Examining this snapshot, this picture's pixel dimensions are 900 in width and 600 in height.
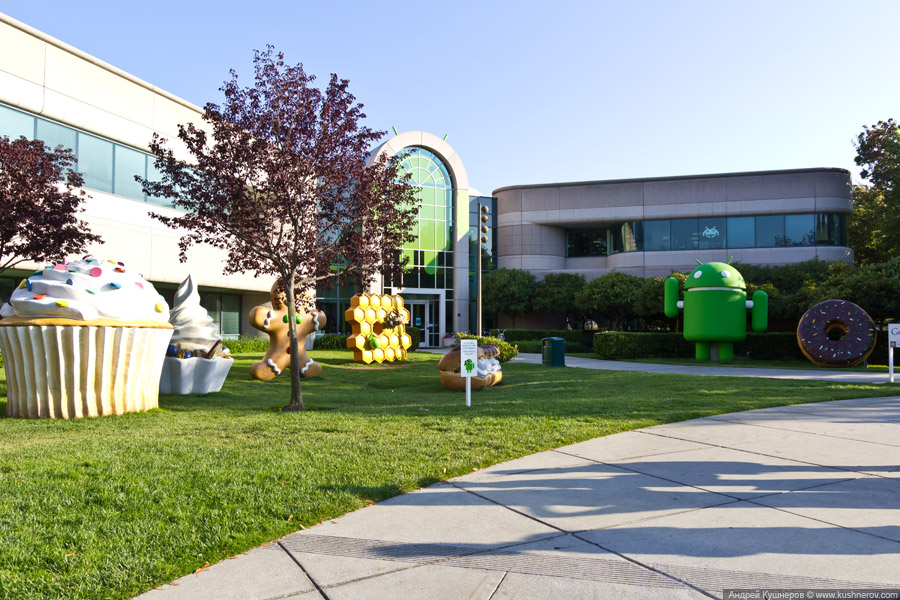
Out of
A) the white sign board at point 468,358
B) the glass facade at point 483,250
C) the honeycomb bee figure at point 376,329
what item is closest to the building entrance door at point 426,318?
the glass facade at point 483,250

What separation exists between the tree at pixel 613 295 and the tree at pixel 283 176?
25606 mm

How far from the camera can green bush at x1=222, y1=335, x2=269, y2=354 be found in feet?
91.0

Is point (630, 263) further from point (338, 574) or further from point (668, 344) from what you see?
point (338, 574)

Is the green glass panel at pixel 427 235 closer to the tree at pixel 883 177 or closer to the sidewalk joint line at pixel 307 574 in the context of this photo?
the tree at pixel 883 177

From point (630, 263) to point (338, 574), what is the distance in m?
38.6

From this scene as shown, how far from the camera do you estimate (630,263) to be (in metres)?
40.2

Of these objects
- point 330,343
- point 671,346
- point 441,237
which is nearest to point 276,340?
point 330,343

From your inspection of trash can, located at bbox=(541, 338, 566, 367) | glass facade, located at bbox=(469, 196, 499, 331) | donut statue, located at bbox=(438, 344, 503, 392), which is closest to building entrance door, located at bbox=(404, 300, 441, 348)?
glass facade, located at bbox=(469, 196, 499, 331)

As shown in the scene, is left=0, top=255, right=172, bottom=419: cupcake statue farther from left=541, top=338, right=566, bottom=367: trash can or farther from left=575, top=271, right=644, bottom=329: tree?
left=575, top=271, right=644, bottom=329: tree

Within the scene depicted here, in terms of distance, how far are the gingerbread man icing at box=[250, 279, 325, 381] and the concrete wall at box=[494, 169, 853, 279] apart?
26.4 m

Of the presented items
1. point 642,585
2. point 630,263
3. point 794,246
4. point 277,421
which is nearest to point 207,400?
point 277,421

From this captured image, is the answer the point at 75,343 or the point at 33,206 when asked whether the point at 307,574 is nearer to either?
the point at 75,343

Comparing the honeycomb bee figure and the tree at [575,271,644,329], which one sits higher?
the tree at [575,271,644,329]

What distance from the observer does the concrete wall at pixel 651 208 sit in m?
37.7
